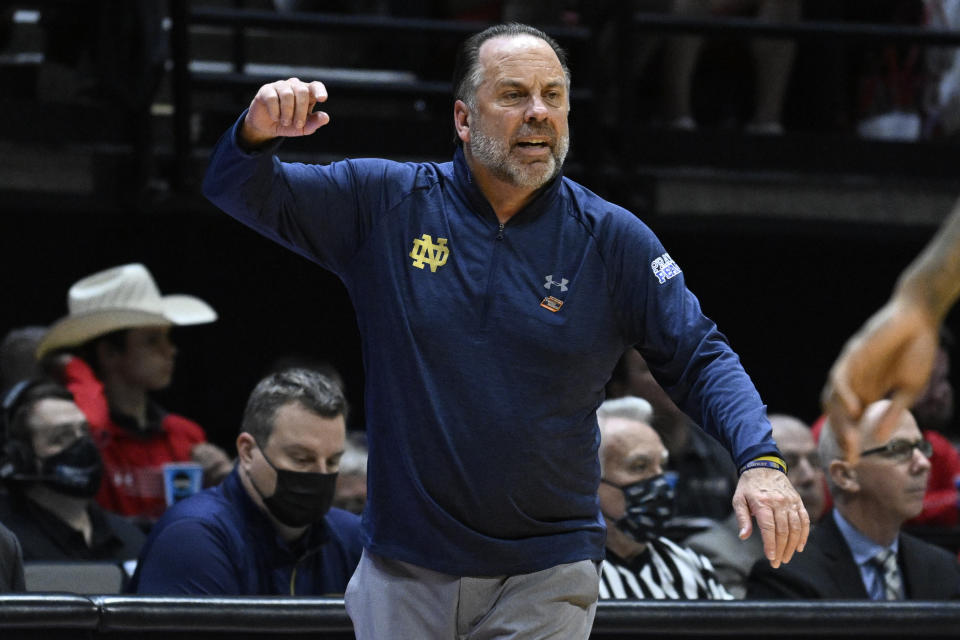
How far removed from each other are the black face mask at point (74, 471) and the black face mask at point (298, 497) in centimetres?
91

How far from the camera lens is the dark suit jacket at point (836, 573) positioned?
4.66 metres

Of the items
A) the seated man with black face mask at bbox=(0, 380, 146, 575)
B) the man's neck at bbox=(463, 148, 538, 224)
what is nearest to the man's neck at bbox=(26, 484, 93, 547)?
the seated man with black face mask at bbox=(0, 380, 146, 575)

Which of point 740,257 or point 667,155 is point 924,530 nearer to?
point 667,155

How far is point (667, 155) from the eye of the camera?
7.57 m

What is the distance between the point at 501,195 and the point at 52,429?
2.42m

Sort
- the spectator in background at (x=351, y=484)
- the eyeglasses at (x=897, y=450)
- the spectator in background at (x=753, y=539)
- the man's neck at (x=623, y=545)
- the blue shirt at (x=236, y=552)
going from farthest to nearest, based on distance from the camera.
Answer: the spectator in background at (x=351, y=484) < the spectator in background at (x=753, y=539) < the eyeglasses at (x=897, y=450) < the man's neck at (x=623, y=545) < the blue shirt at (x=236, y=552)

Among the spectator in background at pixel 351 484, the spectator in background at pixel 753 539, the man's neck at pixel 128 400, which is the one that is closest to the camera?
the spectator in background at pixel 753 539

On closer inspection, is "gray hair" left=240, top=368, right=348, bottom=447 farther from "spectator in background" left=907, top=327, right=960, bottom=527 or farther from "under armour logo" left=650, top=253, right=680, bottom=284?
"spectator in background" left=907, top=327, right=960, bottom=527

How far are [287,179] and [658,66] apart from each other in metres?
5.39

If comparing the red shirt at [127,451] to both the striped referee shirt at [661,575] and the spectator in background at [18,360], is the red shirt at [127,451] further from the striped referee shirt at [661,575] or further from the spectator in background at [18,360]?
the striped referee shirt at [661,575]

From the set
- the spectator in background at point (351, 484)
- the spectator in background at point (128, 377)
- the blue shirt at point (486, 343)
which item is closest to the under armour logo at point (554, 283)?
the blue shirt at point (486, 343)

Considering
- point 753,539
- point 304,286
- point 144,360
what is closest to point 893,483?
point 753,539

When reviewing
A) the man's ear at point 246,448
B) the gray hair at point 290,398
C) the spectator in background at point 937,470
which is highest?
the gray hair at point 290,398

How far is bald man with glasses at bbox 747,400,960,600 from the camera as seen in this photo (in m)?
4.88
